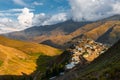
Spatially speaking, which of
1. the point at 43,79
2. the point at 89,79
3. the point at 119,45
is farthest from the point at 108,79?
the point at 43,79

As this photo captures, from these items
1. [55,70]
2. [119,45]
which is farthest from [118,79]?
[55,70]

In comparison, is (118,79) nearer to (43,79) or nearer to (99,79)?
(99,79)

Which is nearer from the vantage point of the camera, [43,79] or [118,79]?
[118,79]

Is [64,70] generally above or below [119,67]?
above

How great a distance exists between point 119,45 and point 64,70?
55476mm

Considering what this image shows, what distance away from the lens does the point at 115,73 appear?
66312 millimetres

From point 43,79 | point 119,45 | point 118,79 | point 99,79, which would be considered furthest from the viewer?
point 43,79

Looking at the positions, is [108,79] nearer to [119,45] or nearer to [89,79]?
[89,79]

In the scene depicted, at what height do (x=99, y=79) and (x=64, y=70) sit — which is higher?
(x=64, y=70)

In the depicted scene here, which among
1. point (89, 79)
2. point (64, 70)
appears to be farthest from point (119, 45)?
point (89, 79)

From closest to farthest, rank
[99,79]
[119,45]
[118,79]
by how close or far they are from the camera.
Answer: [118,79], [99,79], [119,45]

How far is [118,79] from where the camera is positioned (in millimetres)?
62719

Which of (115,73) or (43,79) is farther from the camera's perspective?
(43,79)

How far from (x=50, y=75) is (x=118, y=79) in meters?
138
